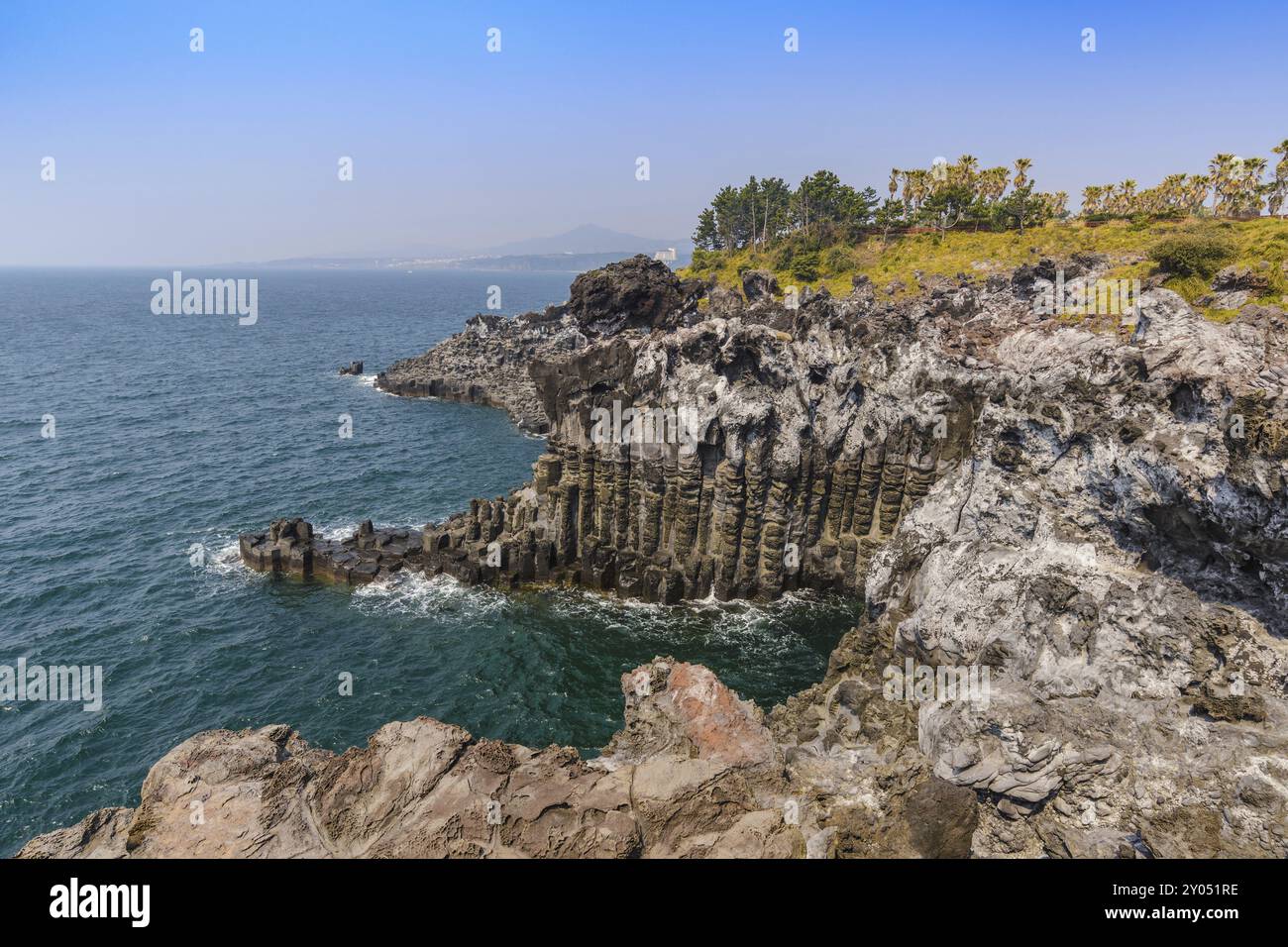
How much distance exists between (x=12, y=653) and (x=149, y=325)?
188 metres

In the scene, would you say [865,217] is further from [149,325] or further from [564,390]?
[149,325]

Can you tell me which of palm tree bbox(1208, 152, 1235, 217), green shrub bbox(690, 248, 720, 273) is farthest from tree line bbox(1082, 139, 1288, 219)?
green shrub bbox(690, 248, 720, 273)

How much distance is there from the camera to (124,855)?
1566 cm

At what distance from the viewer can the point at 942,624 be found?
95.8 ft

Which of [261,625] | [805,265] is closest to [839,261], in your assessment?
[805,265]

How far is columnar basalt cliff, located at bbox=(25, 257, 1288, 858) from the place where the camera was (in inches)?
698

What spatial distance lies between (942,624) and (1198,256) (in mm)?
58717

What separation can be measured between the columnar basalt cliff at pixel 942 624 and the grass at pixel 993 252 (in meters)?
43.6

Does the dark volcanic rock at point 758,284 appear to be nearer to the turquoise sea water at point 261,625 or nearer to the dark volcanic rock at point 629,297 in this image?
the dark volcanic rock at point 629,297

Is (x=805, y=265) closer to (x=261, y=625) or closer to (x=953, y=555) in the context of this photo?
(x=953, y=555)

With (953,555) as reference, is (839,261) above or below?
above

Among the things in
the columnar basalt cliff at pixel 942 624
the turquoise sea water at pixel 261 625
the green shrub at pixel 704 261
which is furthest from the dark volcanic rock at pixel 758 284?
the columnar basalt cliff at pixel 942 624

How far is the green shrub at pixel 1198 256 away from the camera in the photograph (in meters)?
62.5

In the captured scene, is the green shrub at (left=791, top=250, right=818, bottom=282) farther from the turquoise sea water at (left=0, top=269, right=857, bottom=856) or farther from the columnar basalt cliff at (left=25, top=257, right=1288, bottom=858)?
the columnar basalt cliff at (left=25, top=257, right=1288, bottom=858)
